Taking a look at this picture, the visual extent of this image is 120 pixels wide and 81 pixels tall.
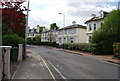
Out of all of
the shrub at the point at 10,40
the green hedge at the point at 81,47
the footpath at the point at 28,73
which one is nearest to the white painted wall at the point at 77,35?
the green hedge at the point at 81,47

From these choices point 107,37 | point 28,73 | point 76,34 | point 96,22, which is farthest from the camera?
point 76,34

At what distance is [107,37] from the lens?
923 inches

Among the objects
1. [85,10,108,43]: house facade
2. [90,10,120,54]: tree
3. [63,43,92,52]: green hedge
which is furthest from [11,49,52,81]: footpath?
[85,10,108,43]: house facade

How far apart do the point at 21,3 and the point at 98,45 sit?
13669 mm

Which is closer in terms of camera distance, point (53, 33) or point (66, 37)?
point (66, 37)

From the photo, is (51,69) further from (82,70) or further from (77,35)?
(77,35)

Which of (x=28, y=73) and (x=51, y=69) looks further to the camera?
(x=51, y=69)

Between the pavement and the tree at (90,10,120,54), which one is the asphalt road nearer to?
the pavement

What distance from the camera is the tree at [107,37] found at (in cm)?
2308

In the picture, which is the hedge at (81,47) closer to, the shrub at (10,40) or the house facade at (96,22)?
the house facade at (96,22)

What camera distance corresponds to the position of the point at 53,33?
63969mm

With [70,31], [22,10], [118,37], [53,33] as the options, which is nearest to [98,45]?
[118,37]

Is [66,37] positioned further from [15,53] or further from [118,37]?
[15,53]

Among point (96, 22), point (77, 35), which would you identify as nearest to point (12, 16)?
point (96, 22)
